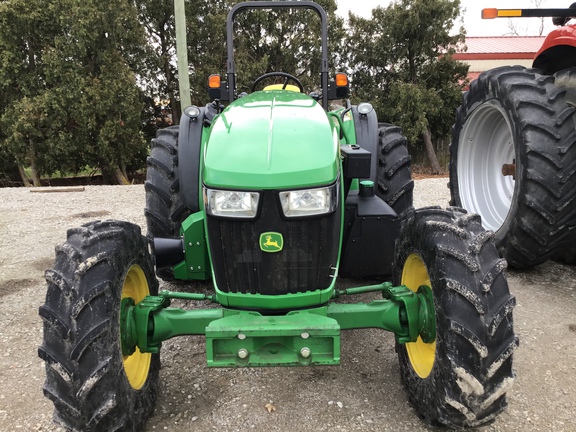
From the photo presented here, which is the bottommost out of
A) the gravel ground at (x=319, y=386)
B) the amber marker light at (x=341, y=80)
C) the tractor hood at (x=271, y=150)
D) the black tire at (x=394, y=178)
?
the gravel ground at (x=319, y=386)

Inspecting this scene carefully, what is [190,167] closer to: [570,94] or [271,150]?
[271,150]

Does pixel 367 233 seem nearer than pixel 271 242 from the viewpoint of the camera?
No

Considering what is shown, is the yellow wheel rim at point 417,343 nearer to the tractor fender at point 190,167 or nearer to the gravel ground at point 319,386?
the gravel ground at point 319,386

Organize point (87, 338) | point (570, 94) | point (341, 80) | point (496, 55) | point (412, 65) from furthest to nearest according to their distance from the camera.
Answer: point (496, 55) → point (412, 65) → point (570, 94) → point (341, 80) → point (87, 338)

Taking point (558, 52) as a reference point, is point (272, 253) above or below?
below

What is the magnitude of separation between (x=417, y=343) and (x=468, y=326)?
59cm

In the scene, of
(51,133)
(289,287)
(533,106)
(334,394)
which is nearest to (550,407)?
(334,394)

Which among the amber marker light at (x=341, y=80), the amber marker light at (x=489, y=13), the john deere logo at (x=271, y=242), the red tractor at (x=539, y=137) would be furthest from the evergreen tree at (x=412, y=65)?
the john deere logo at (x=271, y=242)

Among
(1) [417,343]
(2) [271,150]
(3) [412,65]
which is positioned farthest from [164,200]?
(3) [412,65]

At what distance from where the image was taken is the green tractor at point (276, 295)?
2088 mm

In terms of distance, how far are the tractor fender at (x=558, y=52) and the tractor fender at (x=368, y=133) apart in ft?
5.27

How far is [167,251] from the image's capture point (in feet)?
10.0

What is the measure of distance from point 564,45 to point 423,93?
12.2 m

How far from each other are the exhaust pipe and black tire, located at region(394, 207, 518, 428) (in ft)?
4.93
